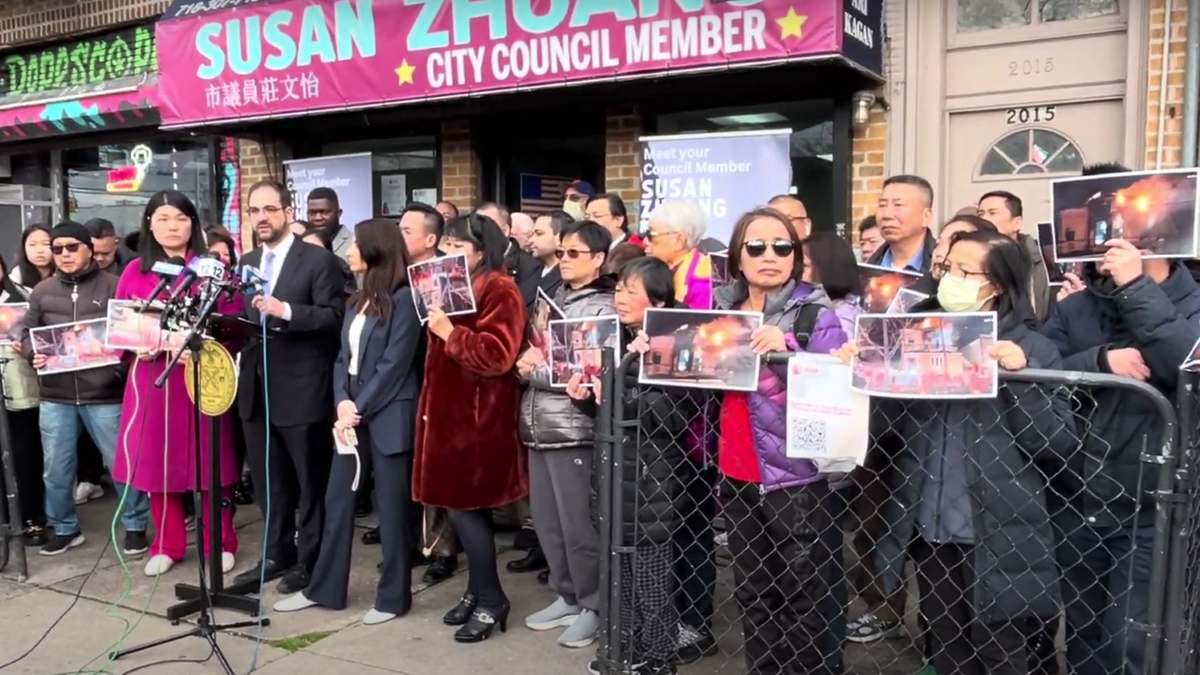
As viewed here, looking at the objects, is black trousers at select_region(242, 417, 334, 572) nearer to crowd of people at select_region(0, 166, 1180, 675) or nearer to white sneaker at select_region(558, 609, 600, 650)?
crowd of people at select_region(0, 166, 1180, 675)

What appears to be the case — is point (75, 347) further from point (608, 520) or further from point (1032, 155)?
point (1032, 155)

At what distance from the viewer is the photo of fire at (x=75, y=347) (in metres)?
5.22

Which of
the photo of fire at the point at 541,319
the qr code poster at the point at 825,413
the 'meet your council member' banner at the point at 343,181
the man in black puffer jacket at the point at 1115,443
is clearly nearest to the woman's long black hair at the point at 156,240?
the photo of fire at the point at 541,319

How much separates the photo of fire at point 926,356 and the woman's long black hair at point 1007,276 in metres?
0.40

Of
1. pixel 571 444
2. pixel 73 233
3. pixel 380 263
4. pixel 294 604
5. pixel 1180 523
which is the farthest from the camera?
pixel 73 233

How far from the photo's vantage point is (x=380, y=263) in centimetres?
435

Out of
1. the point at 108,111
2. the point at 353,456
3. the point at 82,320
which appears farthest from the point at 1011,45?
the point at 108,111

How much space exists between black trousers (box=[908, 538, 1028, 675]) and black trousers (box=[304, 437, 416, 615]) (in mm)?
2218

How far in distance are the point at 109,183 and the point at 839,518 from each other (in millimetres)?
9500

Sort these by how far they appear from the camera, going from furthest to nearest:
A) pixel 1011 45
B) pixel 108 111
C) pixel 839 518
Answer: pixel 108 111 < pixel 1011 45 < pixel 839 518

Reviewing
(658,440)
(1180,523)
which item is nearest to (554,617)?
(658,440)

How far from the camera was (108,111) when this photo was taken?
9266 mm

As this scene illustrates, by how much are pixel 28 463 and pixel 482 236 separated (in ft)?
11.8

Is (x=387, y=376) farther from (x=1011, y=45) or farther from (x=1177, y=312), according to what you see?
(x=1011, y=45)
